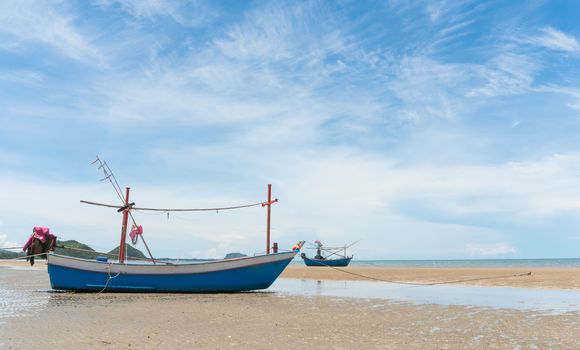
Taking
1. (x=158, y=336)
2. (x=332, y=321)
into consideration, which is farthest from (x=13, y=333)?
(x=332, y=321)

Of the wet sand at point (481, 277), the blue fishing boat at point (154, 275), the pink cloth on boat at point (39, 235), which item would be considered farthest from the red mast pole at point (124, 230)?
the wet sand at point (481, 277)

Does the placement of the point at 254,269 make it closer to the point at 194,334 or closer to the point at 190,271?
the point at 190,271

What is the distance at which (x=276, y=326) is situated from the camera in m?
12.5

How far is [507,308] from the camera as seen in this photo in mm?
17047

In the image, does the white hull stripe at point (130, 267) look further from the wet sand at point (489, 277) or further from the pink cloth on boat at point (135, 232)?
the wet sand at point (489, 277)

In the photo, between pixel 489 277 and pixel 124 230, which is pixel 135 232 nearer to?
pixel 124 230

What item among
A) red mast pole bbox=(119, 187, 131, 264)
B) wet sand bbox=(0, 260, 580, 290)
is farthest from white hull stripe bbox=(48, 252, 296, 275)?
wet sand bbox=(0, 260, 580, 290)

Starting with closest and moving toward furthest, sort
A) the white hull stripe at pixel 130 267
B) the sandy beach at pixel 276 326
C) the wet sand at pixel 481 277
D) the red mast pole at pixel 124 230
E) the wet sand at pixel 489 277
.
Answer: the sandy beach at pixel 276 326
the white hull stripe at pixel 130 267
the red mast pole at pixel 124 230
the wet sand at pixel 489 277
the wet sand at pixel 481 277

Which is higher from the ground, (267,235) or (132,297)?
(267,235)

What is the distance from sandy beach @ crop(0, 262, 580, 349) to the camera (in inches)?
393

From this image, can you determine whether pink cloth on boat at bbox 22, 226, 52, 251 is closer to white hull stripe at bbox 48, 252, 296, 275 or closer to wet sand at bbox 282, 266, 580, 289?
white hull stripe at bbox 48, 252, 296, 275

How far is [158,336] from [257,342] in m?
2.46

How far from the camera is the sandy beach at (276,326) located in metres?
9.98

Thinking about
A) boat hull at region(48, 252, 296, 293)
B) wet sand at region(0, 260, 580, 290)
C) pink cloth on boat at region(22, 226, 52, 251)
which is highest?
pink cloth on boat at region(22, 226, 52, 251)
